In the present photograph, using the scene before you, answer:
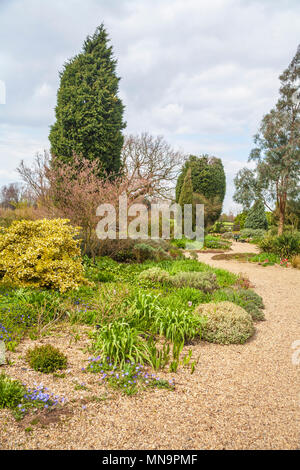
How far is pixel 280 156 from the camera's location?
16641 millimetres

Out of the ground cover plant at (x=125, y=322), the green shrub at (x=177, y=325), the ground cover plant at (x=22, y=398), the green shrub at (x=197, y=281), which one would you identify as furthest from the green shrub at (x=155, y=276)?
the ground cover plant at (x=22, y=398)

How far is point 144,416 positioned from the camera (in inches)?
96.3

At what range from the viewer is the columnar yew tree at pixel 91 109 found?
1182 cm

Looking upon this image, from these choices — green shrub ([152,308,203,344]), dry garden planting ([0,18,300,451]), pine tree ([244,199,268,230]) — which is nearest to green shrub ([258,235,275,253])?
dry garden planting ([0,18,300,451])

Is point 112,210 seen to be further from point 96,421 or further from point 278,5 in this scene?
point 96,421

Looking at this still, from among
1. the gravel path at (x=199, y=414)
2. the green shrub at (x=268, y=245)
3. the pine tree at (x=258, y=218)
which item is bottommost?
the gravel path at (x=199, y=414)

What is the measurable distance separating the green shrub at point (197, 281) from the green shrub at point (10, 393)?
422cm

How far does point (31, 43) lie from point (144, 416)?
542cm

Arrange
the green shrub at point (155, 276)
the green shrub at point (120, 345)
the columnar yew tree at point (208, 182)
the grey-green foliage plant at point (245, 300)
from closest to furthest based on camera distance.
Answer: the green shrub at point (120, 345) < the grey-green foliage plant at point (245, 300) < the green shrub at point (155, 276) < the columnar yew tree at point (208, 182)

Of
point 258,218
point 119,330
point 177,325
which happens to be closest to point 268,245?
point 177,325

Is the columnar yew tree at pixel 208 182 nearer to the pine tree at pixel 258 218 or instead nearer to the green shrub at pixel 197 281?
the pine tree at pixel 258 218

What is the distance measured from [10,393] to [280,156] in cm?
1750

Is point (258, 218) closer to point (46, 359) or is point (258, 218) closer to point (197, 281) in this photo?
point (197, 281)

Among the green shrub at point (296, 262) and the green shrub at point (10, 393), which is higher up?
the green shrub at point (296, 262)
